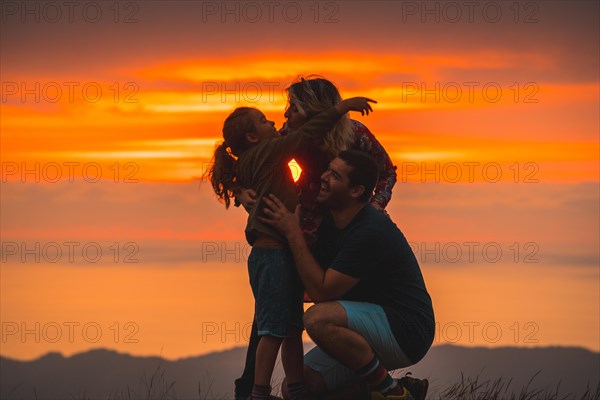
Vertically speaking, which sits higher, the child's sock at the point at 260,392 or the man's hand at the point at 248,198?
the man's hand at the point at 248,198

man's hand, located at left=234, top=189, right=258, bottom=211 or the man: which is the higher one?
man's hand, located at left=234, top=189, right=258, bottom=211

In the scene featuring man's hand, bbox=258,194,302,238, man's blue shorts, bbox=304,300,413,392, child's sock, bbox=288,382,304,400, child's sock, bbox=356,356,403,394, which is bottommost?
child's sock, bbox=288,382,304,400

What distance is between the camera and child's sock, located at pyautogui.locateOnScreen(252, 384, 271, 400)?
7062mm

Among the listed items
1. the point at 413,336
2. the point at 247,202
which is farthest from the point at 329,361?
the point at 247,202

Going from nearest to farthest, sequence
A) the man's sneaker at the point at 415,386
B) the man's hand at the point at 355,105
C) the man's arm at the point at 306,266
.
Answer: the man's hand at the point at 355,105 < the man's arm at the point at 306,266 < the man's sneaker at the point at 415,386

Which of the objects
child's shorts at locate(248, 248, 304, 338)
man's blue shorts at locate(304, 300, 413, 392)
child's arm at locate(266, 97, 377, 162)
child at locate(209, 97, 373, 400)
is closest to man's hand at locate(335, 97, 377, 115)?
child's arm at locate(266, 97, 377, 162)

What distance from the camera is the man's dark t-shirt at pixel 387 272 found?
6.87 metres

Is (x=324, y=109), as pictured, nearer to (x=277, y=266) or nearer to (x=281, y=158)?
(x=281, y=158)

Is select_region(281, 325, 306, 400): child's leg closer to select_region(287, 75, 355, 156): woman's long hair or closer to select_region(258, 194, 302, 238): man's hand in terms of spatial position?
select_region(258, 194, 302, 238): man's hand

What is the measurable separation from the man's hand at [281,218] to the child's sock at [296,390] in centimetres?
118

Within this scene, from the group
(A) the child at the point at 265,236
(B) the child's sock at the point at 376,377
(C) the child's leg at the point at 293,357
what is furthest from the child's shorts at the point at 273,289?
(B) the child's sock at the point at 376,377

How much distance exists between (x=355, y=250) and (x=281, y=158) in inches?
31.4

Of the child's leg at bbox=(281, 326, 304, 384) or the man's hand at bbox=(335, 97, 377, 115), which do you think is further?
the child's leg at bbox=(281, 326, 304, 384)

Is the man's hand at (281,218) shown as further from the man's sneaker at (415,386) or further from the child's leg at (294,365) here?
the man's sneaker at (415,386)
